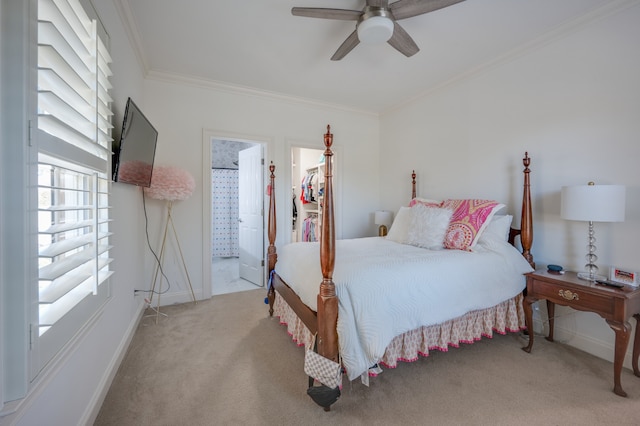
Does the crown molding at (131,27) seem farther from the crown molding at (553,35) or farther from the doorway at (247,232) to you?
the crown molding at (553,35)

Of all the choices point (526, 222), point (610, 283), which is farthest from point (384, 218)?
point (610, 283)

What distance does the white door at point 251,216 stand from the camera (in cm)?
381

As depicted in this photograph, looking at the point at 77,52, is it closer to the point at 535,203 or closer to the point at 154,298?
the point at 154,298

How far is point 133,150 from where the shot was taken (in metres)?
1.95

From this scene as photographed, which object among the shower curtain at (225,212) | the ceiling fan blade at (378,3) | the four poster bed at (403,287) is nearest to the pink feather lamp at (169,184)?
the four poster bed at (403,287)

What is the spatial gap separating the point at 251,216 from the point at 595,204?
369 centimetres

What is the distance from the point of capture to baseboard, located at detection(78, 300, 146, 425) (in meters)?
1.41

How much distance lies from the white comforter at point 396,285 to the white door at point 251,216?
1.43m

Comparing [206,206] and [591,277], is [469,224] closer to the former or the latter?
[591,277]

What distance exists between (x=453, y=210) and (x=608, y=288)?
1214 millimetres

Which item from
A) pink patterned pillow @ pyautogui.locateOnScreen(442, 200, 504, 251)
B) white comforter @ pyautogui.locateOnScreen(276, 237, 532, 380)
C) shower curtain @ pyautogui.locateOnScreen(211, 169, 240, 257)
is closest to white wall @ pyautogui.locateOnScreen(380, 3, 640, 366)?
pink patterned pillow @ pyautogui.locateOnScreen(442, 200, 504, 251)

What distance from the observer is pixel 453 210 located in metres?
2.69

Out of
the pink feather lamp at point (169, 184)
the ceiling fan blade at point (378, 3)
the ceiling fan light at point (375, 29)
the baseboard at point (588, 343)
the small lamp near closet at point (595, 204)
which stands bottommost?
the baseboard at point (588, 343)

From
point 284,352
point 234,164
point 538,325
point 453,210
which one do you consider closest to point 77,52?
point 284,352
